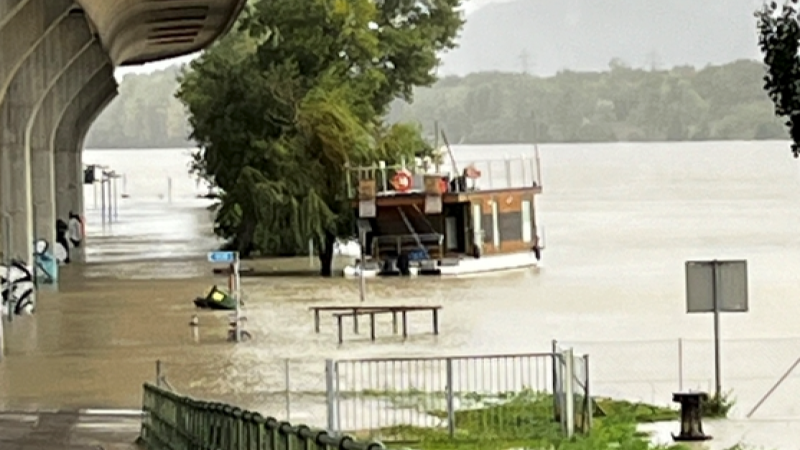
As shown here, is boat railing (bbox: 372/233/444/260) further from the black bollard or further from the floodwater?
the black bollard

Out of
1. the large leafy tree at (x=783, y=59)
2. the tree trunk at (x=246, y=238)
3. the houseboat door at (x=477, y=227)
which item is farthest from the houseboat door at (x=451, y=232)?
the large leafy tree at (x=783, y=59)

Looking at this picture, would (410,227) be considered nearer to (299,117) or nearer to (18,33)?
(299,117)

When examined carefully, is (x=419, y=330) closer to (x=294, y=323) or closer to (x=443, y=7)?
(x=294, y=323)

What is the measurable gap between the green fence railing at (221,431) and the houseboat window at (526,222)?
51.2 metres

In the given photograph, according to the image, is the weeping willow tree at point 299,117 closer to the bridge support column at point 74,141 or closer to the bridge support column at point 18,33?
the bridge support column at point 74,141

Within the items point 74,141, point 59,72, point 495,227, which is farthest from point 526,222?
point 74,141

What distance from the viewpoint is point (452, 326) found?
152 ft

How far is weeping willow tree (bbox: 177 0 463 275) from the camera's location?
71.2 meters

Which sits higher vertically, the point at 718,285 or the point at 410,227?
the point at 718,285

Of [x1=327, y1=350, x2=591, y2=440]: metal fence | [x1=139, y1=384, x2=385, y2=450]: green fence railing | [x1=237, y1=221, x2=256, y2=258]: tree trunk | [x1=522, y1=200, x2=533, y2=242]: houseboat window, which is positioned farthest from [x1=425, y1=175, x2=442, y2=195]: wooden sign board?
[x1=139, y1=384, x2=385, y2=450]: green fence railing

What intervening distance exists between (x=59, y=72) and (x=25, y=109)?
4.24 meters

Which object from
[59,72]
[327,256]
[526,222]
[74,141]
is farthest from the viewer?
[74,141]

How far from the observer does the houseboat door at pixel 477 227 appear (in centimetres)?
6994

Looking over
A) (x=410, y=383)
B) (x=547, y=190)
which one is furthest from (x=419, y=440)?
(x=547, y=190)
